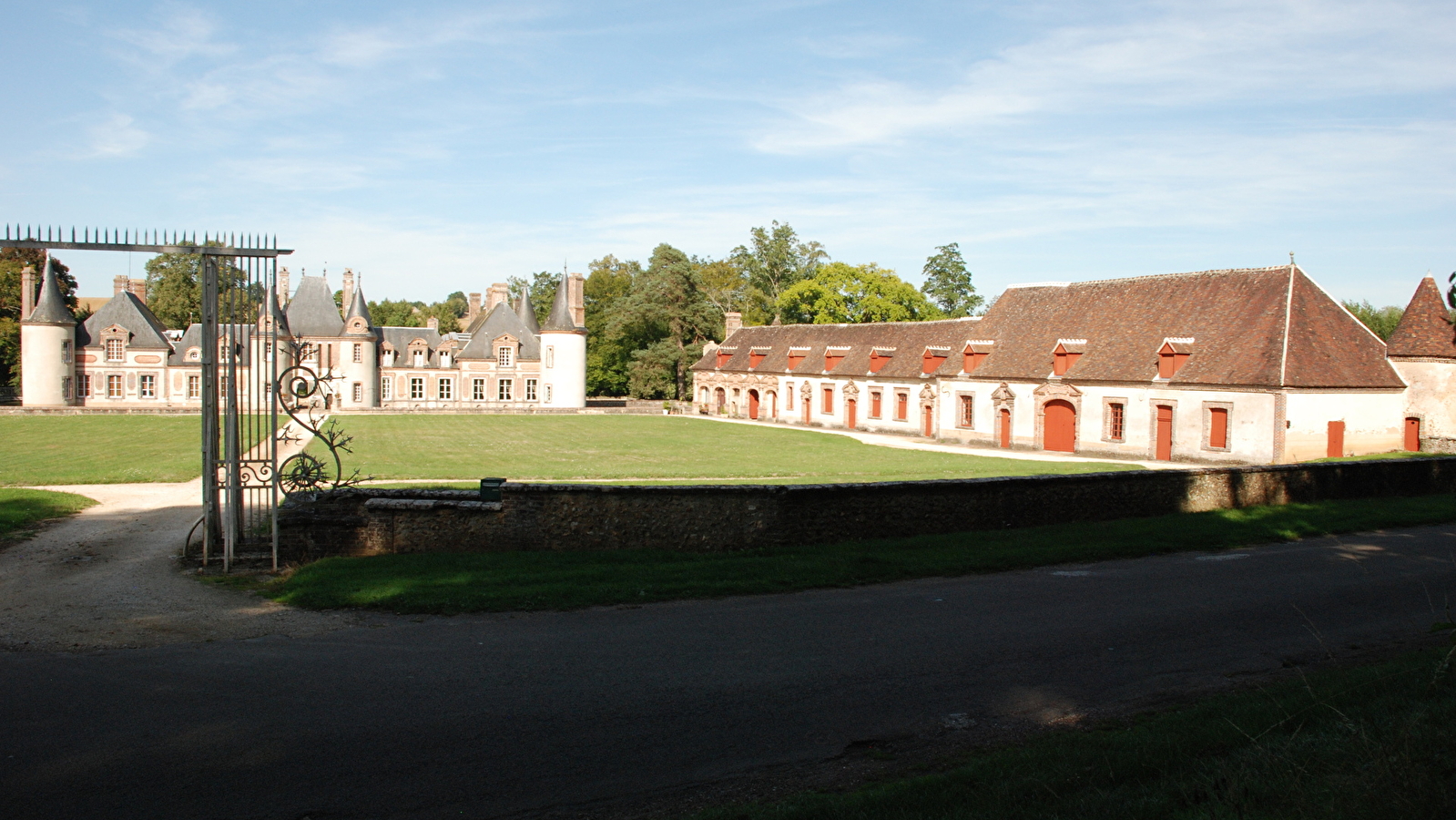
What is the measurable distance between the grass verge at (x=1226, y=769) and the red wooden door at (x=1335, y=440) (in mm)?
28197

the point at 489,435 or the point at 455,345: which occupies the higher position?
the point at 455,345

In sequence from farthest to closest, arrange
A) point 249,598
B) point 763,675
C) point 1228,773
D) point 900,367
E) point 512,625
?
point 900,367 → point 249,598 → point 512,625 → point 763,675 → point 1228,773

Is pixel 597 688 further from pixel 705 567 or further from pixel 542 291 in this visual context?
pixel 542 291

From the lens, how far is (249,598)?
33.2 ft

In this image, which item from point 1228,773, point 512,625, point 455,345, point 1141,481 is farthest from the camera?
point 455,345

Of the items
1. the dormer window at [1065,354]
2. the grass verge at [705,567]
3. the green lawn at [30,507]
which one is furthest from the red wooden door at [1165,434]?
the green lawn at [30,507]

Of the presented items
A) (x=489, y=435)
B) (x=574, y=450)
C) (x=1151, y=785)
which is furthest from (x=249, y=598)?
(x=489, y=435)

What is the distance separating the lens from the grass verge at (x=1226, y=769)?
4055 mm

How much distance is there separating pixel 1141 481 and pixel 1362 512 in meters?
4.04

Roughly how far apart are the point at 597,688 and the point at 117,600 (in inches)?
246

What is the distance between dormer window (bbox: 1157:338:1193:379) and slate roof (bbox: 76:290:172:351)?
57462mm

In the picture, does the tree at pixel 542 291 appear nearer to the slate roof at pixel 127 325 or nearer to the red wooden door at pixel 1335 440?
the slate roof at pixel 127 325

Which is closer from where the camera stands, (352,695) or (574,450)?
(352,695)

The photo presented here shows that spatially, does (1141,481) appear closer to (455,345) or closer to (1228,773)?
(1228,773)
